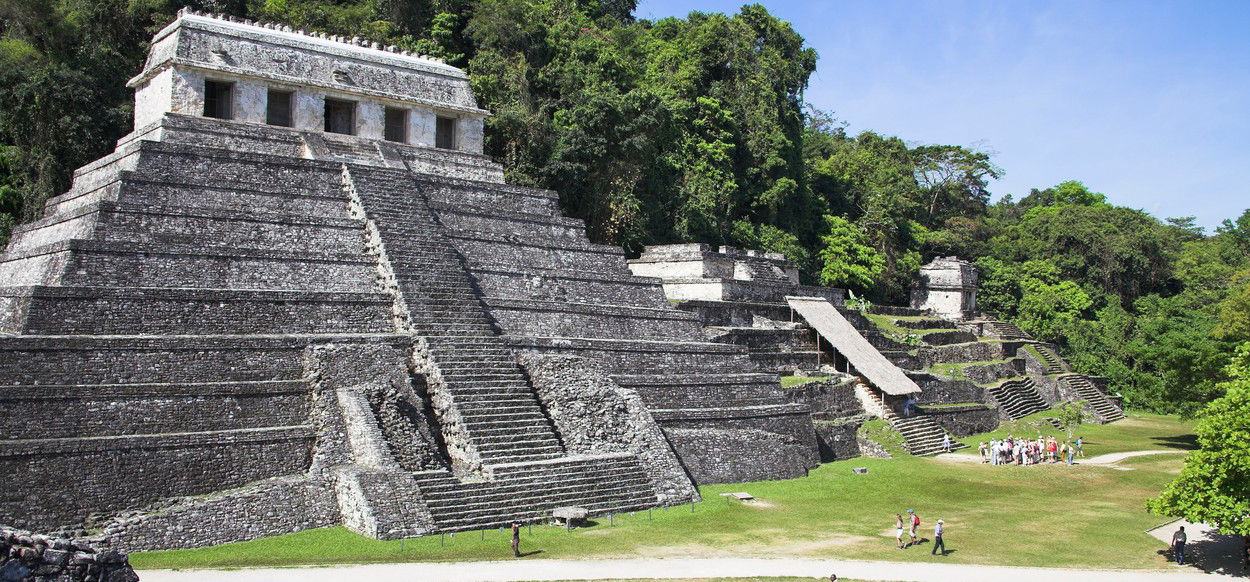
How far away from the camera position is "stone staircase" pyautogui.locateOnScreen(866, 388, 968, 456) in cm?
3275

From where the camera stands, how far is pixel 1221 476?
18.9 meters

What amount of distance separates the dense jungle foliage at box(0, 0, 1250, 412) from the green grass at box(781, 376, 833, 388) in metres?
10.3

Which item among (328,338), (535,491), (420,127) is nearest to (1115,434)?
(420,127)

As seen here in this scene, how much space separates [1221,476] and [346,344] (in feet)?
51.5

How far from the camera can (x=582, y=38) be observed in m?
44.1

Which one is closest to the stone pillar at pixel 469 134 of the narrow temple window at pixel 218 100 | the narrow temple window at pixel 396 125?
the narrow temple window at pixel 396 125

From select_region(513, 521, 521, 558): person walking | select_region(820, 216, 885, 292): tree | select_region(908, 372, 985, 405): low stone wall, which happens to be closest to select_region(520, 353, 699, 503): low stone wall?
select_region(513, 521, 521, 558): person walking

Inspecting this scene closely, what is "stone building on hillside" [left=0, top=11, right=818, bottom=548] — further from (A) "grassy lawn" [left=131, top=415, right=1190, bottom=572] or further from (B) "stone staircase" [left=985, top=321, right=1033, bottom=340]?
(B) "stone staircase" [left=985, top=321, right=1033, bottom=340]

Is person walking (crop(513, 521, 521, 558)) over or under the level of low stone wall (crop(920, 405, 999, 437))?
under

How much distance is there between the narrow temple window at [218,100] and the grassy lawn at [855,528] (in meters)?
14.4

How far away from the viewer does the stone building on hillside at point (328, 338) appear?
18.4 m

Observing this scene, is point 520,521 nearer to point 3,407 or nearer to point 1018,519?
point 3,407

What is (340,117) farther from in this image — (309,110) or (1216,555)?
(1216,555)

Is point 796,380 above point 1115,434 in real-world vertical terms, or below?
above
